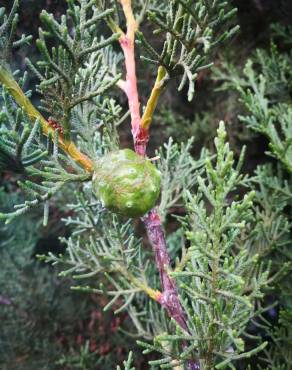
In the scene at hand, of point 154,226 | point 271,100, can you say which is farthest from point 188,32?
point 271,100

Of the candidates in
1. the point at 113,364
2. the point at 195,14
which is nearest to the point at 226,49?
the point at 195,14

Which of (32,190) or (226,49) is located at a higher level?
(226,49)

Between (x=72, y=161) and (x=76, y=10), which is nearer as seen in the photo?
(x=76, y=10)

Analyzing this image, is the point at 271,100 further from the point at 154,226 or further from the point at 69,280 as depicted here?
the point at 69,280

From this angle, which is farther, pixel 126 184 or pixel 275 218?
pixel 275 218

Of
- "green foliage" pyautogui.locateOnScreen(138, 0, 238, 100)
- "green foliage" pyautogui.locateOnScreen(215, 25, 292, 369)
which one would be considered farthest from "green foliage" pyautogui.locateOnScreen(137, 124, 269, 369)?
"green foliage" pyautogui.locateOnScreen(215, 25, 292, 369)

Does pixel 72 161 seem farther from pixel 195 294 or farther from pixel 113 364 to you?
pixel 113 364

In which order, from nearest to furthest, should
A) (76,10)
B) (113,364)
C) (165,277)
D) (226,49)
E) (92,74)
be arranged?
1. (76,10)
2. (92,74)
3. (165,277)
4. (113,364)
5. (226,49)

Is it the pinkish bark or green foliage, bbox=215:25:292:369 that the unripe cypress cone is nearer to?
the pinkish bark

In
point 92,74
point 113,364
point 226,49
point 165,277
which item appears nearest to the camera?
point 92,74
